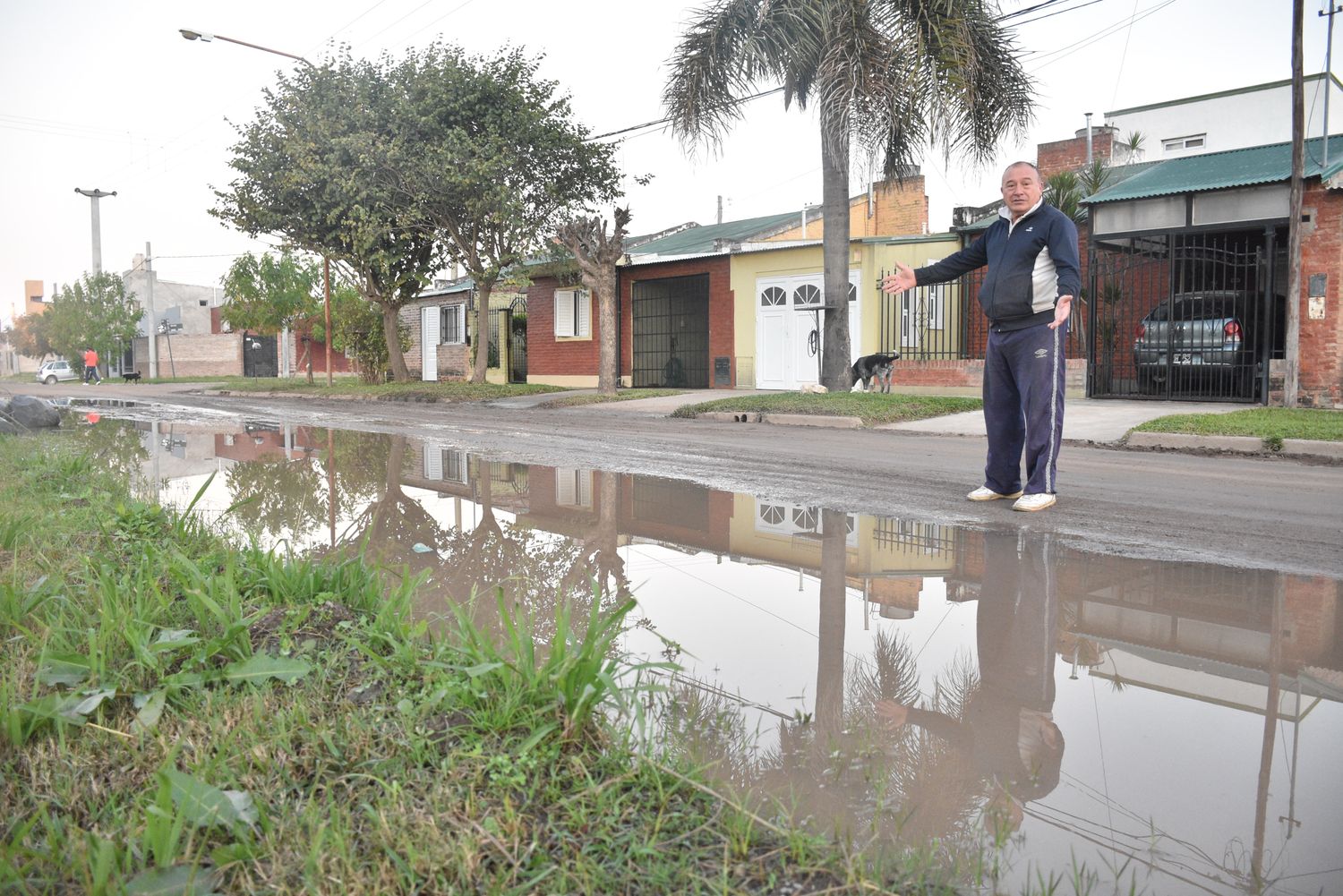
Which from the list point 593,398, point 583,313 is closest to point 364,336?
point 583,313

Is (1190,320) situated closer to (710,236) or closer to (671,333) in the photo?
(671,333)

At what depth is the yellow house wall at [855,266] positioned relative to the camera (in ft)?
64.9

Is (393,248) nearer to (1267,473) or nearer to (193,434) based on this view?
(193,434)

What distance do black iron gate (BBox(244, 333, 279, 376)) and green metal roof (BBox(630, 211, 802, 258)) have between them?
90.6 ft

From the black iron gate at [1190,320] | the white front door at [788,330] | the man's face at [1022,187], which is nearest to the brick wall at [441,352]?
the white front door at [788,330]

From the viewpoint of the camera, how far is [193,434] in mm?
12750

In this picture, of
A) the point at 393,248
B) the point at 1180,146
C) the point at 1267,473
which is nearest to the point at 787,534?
the point at 1267,473

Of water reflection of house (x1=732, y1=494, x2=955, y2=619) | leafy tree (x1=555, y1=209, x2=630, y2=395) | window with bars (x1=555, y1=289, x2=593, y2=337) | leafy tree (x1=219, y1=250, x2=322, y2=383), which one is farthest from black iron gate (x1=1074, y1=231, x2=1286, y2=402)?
leafy tree (x1=219, y1=250, x2=322, y2=383)

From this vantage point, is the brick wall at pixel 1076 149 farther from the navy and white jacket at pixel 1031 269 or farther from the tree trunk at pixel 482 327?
the navy and white jacket at pixel 1031 269

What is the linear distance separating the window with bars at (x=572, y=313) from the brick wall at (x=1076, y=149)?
14.1 meters

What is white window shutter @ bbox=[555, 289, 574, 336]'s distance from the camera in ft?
89.2

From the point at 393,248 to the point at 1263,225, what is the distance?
59.2 feet

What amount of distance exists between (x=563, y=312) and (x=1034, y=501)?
2251cm

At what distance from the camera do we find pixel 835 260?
15461mm
